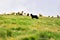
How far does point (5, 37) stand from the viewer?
78.4 ft

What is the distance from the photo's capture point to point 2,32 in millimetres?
24734

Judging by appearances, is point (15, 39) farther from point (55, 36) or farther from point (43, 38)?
point (55, 36)

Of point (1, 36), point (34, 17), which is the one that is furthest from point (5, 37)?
point (34, 17)

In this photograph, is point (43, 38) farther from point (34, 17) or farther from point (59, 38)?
point (34, 17)

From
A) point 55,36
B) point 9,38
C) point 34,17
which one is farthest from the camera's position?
point 34,17

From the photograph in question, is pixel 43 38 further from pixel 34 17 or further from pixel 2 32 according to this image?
pixel 34 17

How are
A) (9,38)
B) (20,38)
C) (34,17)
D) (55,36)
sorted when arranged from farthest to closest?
1. (34,17)
2. (55,36)
3. (9,38)
4. (20,38)

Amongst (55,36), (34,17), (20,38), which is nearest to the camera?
(20,38)

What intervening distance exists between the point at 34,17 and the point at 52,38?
89.4 ft

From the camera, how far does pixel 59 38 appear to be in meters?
24.9

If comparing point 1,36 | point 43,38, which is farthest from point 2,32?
point 43,38

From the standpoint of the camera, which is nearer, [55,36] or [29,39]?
[29,39]

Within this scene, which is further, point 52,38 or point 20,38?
point 52,38

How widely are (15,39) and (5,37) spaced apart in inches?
65.0
